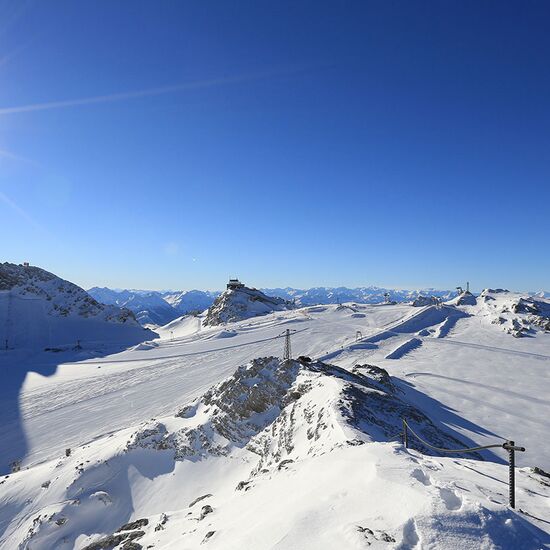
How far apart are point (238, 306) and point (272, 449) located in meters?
86.5

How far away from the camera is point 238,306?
104 meters

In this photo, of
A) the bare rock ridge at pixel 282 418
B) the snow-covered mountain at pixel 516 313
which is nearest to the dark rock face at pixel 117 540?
the bare rock ridge at pixel 282 418

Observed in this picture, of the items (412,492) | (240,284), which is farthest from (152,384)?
(240,284)

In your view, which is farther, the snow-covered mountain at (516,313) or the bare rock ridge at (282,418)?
the snow-covered mountain at (516,313)

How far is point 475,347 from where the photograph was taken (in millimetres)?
55406

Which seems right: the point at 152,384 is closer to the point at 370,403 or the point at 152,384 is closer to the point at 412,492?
the point at 370,403

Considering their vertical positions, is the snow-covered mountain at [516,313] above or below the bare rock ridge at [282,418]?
above

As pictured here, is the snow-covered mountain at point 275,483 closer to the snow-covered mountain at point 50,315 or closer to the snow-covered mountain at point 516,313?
the snow-covered mountain at point 516,313

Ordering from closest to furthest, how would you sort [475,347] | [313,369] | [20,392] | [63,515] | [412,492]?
[412,492] → [63,515] → [313,369] → [20,392] → [475,347]

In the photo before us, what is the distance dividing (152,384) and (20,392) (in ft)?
46.7

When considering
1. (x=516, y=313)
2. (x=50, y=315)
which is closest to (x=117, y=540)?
(x=50, y=315)

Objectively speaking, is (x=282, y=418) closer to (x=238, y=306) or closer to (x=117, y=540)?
(x=117, y=540)

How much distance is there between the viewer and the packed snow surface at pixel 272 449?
6695 mm

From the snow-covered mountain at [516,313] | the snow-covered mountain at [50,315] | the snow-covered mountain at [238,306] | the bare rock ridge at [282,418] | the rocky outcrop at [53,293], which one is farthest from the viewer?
the snow-covered mountain at [238,306]
